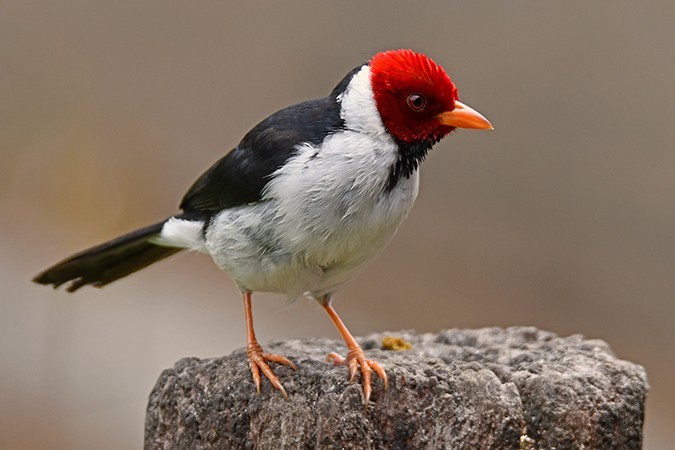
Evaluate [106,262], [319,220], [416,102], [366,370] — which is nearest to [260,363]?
[366,370]

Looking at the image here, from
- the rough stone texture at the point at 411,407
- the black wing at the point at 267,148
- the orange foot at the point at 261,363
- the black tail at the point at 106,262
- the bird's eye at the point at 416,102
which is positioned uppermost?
the bird's eye at the point at 416,102

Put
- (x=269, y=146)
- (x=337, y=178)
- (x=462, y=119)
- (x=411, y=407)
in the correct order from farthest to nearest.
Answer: (x=269, y=146) → (x=462, y=119) → (x=337, y=178) → (x=411, y=407)

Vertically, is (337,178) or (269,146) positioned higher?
(269,146)

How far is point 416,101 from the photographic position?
11.7 ft

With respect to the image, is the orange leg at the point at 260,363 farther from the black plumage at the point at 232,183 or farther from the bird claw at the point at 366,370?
the black plumage at the point at 232,183

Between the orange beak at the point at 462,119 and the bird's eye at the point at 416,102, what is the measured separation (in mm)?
76

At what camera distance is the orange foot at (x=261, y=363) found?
11.4 feet

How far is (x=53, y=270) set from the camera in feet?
14.8

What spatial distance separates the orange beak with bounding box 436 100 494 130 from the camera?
3.58 meters

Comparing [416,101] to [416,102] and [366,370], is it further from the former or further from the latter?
[366,370]

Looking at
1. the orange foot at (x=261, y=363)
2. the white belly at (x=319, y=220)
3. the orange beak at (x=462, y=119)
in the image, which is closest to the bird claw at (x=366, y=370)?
the orange foot at (x=261, y=363)

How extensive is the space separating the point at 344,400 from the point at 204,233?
1.10 meters

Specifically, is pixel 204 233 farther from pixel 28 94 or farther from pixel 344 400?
pixel 28 94

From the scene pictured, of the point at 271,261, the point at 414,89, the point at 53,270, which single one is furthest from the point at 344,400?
the point at 53,270
